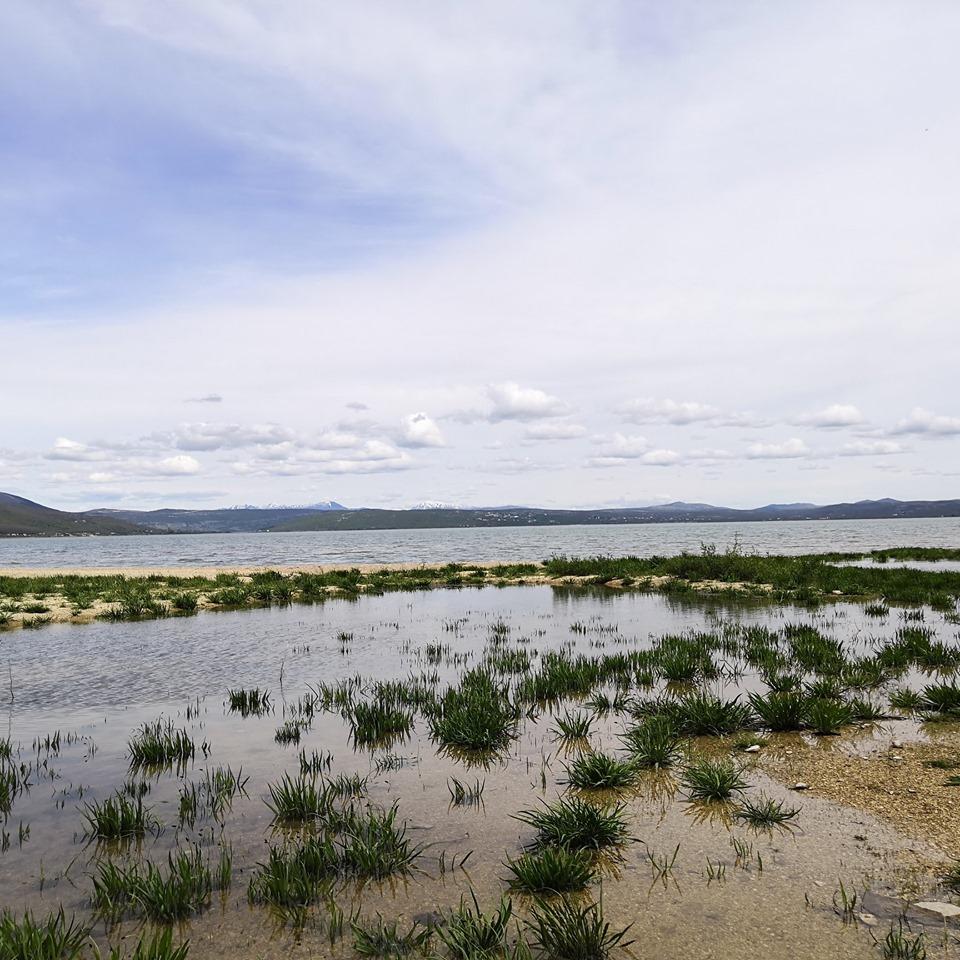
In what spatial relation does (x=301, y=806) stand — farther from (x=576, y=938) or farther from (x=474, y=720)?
(x=576, y=938)

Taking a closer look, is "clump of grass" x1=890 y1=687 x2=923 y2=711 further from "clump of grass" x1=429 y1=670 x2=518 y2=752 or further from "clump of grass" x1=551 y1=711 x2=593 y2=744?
"clump of grass" x1=429 y1=670 x2=518 y2=752

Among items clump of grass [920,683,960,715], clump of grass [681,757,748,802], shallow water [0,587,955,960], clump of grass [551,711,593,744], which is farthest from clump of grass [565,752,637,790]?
clump of grass [920,683,960,715]

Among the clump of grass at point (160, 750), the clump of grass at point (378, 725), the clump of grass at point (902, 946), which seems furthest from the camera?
the clump of grass at point (378, 725)

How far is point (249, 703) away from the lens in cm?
1327

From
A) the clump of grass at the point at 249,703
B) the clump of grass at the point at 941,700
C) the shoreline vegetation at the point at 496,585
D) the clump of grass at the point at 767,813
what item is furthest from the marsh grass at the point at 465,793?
the shoreline vegetation at the point at 496,585

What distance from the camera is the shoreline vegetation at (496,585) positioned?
2884 centimetres

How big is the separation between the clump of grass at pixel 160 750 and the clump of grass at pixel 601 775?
576 centimetres

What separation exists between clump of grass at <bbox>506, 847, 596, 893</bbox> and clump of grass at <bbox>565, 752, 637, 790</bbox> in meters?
2.45

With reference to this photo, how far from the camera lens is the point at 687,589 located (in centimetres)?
3491

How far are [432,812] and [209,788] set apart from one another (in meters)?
3.07

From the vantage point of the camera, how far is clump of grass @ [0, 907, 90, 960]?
15.6 feet

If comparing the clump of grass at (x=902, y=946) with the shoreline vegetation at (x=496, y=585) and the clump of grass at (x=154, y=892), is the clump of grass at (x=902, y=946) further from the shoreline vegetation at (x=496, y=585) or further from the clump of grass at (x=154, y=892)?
the shoreline vegetation at (x=496, y=585)

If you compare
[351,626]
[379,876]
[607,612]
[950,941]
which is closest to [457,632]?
[351,626]

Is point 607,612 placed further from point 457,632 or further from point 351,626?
point 351,626
